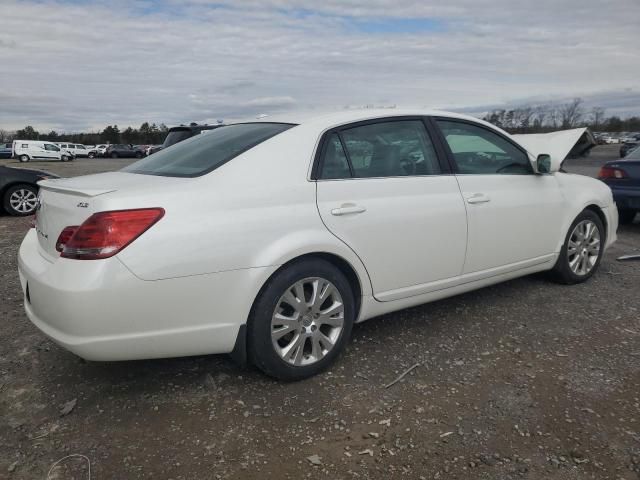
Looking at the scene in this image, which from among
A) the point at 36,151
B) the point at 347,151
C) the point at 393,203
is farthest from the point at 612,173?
the point at 36,151

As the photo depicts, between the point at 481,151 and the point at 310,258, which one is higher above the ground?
the point at 481,151

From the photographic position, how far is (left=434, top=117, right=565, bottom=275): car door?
3.75m

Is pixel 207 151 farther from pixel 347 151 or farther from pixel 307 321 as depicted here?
pixel 307 321

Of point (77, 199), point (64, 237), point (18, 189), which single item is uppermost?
point (77, 199)

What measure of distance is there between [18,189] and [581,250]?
9.15 metres

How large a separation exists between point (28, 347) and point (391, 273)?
2.46 metres

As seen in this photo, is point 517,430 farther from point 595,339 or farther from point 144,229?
point 144,229

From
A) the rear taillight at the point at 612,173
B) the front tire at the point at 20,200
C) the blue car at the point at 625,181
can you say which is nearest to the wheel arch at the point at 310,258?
the blue car at the point at 625,181

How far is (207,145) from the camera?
11.1ft

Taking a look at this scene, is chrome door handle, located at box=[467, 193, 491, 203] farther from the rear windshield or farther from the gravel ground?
the rear windshield

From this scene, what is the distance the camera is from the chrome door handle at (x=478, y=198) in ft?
12.1

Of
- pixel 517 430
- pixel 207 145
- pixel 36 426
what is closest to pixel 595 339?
pixel 517 430

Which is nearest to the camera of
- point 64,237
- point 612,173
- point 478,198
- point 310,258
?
point 64,237

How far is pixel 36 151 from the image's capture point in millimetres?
40844
